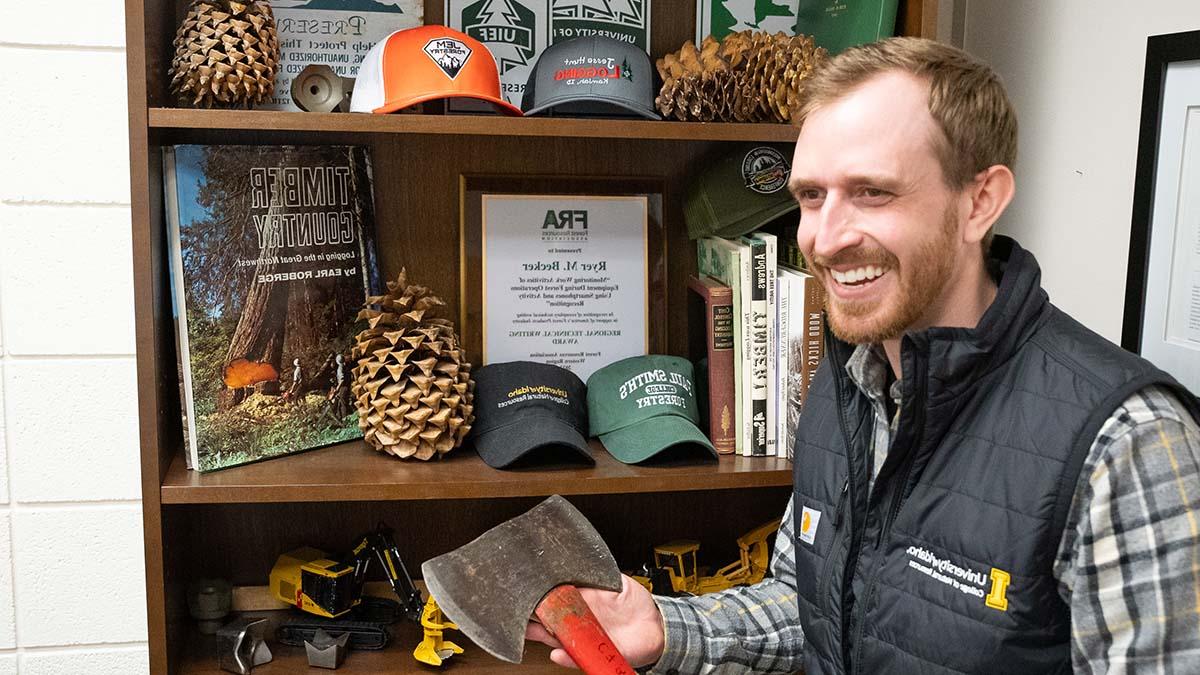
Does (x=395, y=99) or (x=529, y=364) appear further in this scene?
(x=529, y=364)

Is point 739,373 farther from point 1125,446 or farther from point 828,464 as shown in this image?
point 1125,446

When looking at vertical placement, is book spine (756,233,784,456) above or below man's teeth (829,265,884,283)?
below

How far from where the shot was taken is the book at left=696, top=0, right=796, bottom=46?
189cm

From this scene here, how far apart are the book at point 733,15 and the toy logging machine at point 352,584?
0.98 meters

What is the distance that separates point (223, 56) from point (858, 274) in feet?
3.01

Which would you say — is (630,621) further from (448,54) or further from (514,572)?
(448,54)

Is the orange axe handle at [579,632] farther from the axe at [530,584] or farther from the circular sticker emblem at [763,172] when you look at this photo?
the circular sticker emblem at [763,172]

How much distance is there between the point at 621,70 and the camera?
1655 millimetres

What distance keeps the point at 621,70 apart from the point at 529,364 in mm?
482

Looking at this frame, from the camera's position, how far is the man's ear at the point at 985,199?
4.10ft

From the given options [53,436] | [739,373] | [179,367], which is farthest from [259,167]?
[739,373]

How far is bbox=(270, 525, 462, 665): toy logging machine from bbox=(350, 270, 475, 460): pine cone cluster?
0.67 feet

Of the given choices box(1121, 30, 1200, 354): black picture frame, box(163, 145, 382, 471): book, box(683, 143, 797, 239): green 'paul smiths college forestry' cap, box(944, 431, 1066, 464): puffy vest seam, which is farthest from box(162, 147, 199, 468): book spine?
box(1121, 30, 1200, 354): black picture frame

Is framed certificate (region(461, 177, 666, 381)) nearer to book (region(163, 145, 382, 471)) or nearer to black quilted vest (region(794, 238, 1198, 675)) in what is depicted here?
book (region(163, 145, 382, 471))
